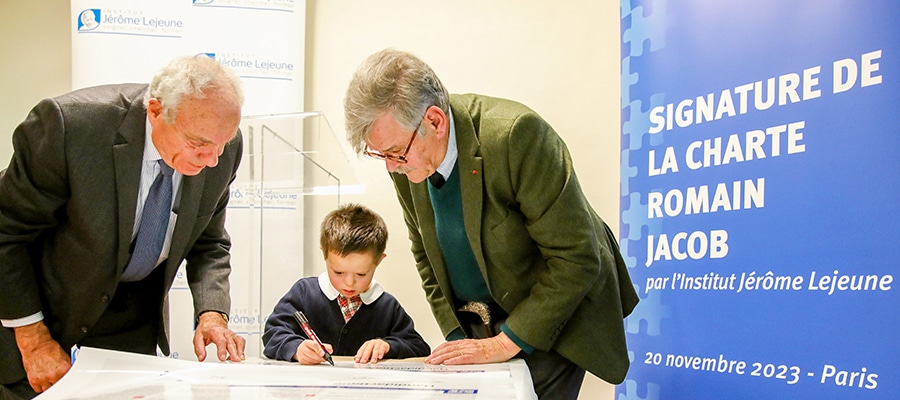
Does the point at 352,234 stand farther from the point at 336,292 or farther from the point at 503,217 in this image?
the point at 503,217

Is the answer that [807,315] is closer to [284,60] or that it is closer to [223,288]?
[223,288]

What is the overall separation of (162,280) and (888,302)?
1.62 meters

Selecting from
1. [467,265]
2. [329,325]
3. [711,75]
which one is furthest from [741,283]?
[329,325]

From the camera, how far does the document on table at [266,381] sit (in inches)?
39.8

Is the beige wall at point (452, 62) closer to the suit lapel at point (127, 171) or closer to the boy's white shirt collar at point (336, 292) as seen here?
the boy's white shirt collar at point (336, 292)

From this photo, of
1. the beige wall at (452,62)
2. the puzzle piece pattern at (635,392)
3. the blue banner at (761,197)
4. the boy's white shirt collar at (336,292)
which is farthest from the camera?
the beige wall at (452,62)

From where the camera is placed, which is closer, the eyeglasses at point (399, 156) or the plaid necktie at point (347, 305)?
the eyeglasses at point (399, 156)

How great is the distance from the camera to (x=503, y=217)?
1.45 metres

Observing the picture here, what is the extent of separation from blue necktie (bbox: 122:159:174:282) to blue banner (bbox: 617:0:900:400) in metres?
1.43

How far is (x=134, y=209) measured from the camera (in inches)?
56.6

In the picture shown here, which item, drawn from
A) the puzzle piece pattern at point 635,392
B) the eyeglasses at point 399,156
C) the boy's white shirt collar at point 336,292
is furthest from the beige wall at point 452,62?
the eyeglasses at point 399,156

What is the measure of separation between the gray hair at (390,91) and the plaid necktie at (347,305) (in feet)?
3.41

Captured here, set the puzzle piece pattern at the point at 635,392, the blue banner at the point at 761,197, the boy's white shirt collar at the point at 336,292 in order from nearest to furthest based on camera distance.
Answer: the blue banner at the point at 761,197
the puzzle piece pattern at the point at 635,392
the boy's white shirt collar at the point at 336,292

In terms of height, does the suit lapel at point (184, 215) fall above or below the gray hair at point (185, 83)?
below
